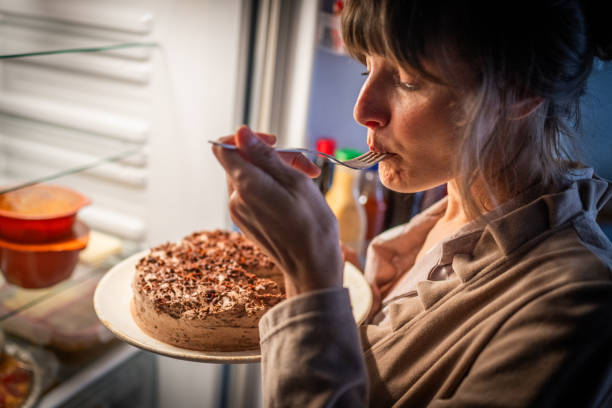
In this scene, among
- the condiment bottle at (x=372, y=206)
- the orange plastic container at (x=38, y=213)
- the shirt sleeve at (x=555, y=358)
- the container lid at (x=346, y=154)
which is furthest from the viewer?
the condiment bottle at (x=372, y=206)

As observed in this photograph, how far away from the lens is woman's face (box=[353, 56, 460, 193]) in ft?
2.13

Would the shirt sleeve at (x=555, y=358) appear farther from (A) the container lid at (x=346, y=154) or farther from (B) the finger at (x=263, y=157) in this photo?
(A) the container lid at (x=346, y=154)

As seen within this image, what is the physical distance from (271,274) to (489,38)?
55cm

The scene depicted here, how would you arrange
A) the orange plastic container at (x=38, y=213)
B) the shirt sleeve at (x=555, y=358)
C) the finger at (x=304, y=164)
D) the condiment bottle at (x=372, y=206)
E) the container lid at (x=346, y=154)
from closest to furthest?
1. the shirt sleeve at (x=555, y=358)
2. the finger at (x=304, y=164)
3. the orange plastic container at (x=38, y=213)
4. the container lid at (x=346, y=154)
5. the condiment bottle at (x=372, y=206)

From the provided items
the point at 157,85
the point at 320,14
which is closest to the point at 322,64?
the point at 320,14

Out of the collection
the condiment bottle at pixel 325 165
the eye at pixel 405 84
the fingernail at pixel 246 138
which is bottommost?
the condiment bottle at pixel 325 165

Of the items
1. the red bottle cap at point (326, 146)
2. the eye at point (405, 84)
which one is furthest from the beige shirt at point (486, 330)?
the red bottle cap at point (326, 146)

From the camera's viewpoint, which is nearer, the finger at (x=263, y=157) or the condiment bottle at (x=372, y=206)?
the finger at (x=263, y=157)

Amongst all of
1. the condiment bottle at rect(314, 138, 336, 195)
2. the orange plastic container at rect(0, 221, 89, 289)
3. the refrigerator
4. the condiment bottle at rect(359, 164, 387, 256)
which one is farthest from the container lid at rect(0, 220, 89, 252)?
the condiment bottle at rect(359, 164, 387, 256)

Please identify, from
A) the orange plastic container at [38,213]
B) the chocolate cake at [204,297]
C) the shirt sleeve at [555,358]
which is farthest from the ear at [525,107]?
the orange plastic container at [38,213]

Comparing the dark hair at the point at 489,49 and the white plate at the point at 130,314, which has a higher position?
the dark hair at the point at 489,49

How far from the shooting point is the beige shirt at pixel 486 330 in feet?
1.84

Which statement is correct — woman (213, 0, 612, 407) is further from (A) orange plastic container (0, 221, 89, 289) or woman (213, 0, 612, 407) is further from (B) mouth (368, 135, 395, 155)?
(A) orange plastic container (0, 221, 89, 289)

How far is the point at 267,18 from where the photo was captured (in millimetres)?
1153
